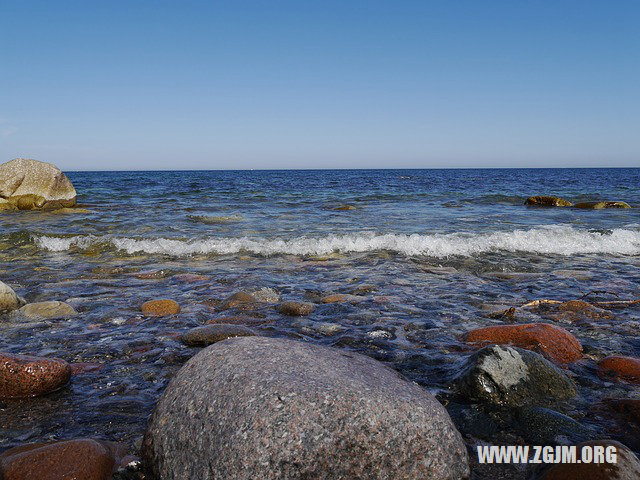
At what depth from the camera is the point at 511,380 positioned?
322 cm

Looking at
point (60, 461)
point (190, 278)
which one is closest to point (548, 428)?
point (60, 461)

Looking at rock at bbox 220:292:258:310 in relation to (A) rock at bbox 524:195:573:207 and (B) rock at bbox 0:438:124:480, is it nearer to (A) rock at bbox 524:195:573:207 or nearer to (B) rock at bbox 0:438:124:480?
(B) rock at bbox 0:438:124:480

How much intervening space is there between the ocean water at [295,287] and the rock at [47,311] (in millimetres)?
170

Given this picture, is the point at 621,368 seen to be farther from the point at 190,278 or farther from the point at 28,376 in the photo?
the point at 190,278

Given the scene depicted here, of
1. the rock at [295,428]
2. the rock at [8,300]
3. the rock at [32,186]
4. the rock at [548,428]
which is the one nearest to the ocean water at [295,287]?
the rock at [548,428]

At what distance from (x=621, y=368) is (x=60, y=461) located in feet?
12.7

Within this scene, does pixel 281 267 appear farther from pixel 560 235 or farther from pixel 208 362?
pixel 560 235

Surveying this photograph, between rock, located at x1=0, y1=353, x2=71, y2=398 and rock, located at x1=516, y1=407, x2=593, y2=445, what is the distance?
3172mm

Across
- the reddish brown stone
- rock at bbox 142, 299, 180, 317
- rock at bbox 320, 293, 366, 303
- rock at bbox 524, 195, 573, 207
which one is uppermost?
rock at bbox 524, 195, 573, 207

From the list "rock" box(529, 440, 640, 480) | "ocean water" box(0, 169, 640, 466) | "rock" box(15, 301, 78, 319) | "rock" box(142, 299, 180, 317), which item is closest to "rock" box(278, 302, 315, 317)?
"ocean water" box(0, 169, 640, 466)

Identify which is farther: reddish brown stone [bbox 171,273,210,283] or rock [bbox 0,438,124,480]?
reddish brown stone [bbox 171,273,210,283]

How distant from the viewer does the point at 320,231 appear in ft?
38.6

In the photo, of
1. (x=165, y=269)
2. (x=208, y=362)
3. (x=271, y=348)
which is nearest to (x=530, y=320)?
(x=271, y=348)

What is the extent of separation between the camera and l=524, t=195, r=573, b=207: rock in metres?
19.4
